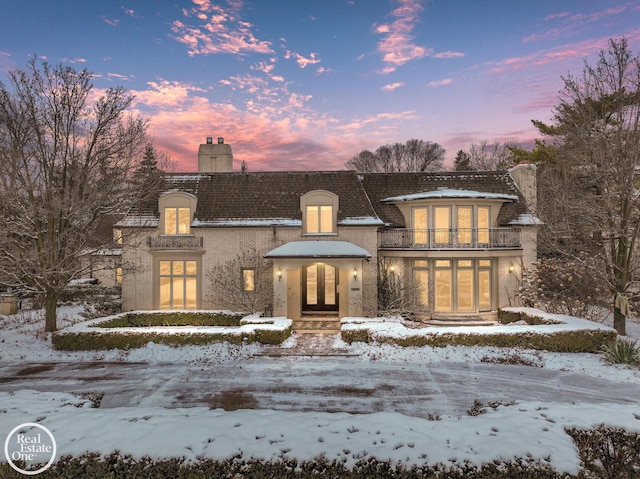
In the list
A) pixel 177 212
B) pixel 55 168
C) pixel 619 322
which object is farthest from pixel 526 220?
pixel 55 168

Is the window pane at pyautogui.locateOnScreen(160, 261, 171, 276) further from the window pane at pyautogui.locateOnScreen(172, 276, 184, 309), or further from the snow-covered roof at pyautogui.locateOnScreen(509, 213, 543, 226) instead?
the snow-covered roof at pyautogui.locateOnScreen(509, 213, 543, 226)

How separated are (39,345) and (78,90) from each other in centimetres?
1019

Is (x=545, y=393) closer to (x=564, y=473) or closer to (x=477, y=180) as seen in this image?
(x=564, y=473)

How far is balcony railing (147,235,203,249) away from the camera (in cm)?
1927

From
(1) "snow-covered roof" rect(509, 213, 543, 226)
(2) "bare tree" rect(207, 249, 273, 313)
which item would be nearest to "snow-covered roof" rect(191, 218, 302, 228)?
(2) "bare tree" rect(207, 249, 273, 313)

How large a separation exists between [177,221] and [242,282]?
16.3 ft

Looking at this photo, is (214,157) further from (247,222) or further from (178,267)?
(178,267)

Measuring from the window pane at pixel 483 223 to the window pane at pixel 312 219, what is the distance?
8664 millimetres

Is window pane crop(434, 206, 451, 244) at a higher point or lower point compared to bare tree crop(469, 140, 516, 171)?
lower

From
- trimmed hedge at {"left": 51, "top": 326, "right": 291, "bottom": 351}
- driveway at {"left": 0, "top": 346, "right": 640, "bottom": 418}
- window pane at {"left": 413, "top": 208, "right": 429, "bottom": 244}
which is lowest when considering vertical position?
driveway at {"left": 0, "top": 346, "right": 640, "bottom": 418}

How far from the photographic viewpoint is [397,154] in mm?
53812

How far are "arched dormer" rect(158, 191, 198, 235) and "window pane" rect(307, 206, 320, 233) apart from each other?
20.4ft

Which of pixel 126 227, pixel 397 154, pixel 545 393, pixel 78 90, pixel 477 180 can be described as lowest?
pixel 545 393

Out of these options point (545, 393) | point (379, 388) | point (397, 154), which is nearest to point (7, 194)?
point (379, 388)
